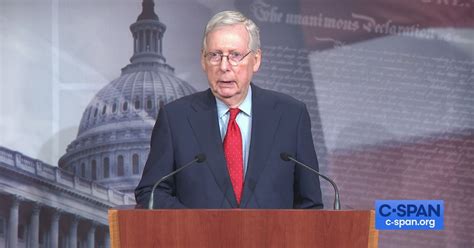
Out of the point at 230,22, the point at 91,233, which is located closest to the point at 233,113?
the point at 230,22

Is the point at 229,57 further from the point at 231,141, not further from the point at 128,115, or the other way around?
the point at 128,115

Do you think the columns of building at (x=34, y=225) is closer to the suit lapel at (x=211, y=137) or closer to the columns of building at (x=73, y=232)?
the columns of building at (x=73, y=232)

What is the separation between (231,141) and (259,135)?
8 cm

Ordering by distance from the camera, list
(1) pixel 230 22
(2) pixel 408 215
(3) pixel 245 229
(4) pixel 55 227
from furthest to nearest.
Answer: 1. (4) pixel 55 227
2. (2) pixel 408 215
3. (1) pixel 230 22
4. (3) pixel 245 229

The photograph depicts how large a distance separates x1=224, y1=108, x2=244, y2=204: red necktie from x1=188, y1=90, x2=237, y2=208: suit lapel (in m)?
0.02

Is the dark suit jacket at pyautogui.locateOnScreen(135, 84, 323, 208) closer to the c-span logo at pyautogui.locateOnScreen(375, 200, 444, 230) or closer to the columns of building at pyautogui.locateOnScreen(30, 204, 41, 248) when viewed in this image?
the c-span logo at pyautogui.locateOnScreen(375, 200, 444, 230)

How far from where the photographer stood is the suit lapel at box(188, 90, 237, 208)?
224cm

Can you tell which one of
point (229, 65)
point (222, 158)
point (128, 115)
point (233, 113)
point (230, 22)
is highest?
point (128, 115)

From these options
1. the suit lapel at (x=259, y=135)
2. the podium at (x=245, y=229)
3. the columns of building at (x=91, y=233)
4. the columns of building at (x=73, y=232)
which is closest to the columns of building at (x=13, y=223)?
the columns of building at (x=73, y=232)

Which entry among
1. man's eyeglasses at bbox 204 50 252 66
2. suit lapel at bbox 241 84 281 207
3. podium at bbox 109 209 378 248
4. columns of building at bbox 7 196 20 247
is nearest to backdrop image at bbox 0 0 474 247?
columns of building at bbox 7 196 20 247

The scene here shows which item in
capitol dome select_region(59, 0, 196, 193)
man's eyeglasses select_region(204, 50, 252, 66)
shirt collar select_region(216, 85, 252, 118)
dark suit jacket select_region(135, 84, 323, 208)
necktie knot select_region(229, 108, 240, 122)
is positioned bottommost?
dark suit jacket select_region(135, 84, 323, 208)

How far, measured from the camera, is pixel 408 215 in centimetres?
472

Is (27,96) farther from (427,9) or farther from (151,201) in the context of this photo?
(151,201)

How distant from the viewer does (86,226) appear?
16.1 feet
